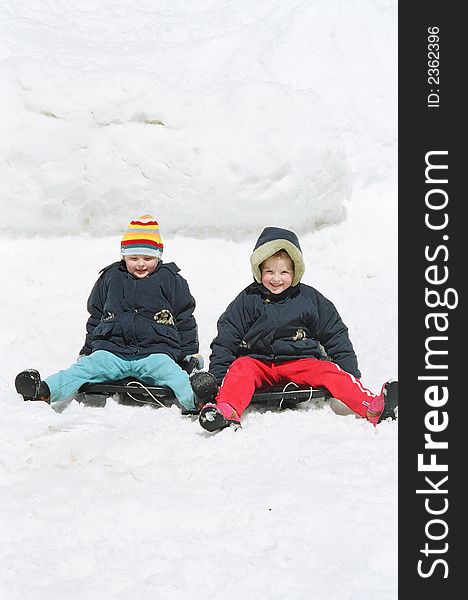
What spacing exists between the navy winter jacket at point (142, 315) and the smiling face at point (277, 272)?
52 centimetres

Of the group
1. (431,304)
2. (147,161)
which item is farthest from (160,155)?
(431,304)

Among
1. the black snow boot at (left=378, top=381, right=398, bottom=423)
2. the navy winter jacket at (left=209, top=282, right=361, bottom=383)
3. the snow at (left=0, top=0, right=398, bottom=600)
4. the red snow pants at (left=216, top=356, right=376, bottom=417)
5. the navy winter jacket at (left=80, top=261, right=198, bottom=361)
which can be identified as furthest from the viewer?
the navy winter jacket at (left=80, top=261, right=198, bottom=361)

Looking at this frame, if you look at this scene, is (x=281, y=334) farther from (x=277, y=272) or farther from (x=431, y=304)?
(x=431, y=304)

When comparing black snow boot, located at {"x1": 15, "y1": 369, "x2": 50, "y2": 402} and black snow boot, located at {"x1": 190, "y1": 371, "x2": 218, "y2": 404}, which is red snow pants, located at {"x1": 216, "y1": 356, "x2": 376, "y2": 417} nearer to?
black snow boot, located at {"x1": 190, "y1": 371, "x2": 218, "y2": 404}

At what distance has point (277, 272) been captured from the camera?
4379 millimetres

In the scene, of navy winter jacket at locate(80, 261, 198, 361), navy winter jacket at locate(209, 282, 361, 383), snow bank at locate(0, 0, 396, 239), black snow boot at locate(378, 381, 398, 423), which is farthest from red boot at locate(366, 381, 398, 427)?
snow bank at locate(0, 0, 396, 239)

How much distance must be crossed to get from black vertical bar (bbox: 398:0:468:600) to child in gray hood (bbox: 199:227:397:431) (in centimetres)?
97

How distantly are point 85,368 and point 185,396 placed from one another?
0.63m

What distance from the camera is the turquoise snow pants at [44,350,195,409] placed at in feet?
13.3

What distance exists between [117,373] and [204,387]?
728mm

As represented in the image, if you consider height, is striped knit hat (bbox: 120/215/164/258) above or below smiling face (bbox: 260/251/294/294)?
above

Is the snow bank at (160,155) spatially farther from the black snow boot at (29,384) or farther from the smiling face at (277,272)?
the black snow boot at (29,384)

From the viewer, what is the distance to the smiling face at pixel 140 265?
4590 mm

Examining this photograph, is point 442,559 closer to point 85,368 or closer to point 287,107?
point 85,368
